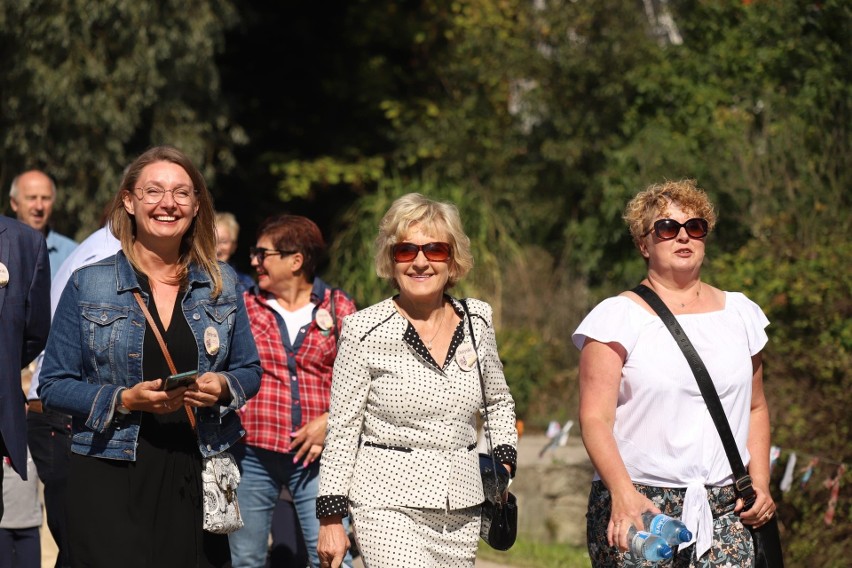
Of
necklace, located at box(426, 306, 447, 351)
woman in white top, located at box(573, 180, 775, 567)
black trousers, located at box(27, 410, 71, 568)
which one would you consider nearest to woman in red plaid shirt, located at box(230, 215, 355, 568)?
black trousers, located at box(27, 410, 71, 568)

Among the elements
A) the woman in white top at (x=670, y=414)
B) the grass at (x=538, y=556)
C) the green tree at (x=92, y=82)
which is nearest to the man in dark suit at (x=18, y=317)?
the woman in white top at (x=670, y=414)

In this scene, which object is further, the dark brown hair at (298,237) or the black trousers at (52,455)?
the dark brown hair at (298,237)

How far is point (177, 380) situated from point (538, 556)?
205 inches

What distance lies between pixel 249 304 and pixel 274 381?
44 centimetres

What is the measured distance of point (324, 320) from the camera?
5742mm

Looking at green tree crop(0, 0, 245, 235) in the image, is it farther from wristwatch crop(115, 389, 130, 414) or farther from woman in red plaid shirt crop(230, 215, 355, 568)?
wristwatch crop(115, 389, 130, 414)

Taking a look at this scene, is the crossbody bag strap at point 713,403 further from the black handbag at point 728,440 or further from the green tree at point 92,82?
the green tree at point 92,82

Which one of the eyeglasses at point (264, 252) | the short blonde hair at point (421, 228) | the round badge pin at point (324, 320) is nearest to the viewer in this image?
the short blonde hair at point (421, 228)

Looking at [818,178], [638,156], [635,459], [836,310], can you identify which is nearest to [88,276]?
[635,459]

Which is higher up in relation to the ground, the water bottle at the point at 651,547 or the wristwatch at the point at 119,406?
the wristwatch at the point at 119,406

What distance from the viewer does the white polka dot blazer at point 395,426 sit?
410 centimetres

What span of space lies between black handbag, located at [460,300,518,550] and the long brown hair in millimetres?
968

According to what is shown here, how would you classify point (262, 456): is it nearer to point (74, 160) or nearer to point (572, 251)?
point (572, 251)

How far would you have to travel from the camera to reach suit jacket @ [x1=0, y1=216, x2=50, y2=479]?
443cm
